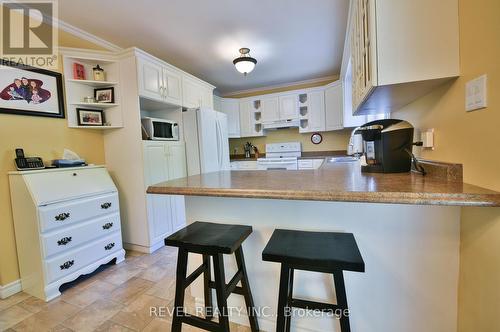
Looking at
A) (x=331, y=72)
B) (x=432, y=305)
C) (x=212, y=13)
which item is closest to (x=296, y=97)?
(x=331, y=72)

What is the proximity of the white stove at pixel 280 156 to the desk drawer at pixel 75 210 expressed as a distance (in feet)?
8.51

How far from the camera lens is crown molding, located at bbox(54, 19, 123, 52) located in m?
2.26

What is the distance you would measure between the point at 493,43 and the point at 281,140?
403 centimetres

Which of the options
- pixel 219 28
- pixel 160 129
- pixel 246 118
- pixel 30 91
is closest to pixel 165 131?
pixel 160 129

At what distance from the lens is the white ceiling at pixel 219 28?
6.88ft

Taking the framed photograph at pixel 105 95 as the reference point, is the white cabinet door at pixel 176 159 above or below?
below

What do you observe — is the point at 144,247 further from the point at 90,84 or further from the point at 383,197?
the point at 383,197

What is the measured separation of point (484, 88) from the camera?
79cm

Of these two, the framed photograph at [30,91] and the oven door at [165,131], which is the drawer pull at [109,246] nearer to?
the oven door at [165,131]

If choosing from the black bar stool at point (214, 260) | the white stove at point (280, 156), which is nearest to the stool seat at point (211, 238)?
the black bar stool at point (214, 260)

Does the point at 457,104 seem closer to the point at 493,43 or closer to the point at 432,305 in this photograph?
the point at 493,43

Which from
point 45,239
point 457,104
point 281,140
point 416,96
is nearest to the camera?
point 457,104

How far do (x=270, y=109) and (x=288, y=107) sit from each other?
0.37 meters

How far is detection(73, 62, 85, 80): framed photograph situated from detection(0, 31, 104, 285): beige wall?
9.8 inches
